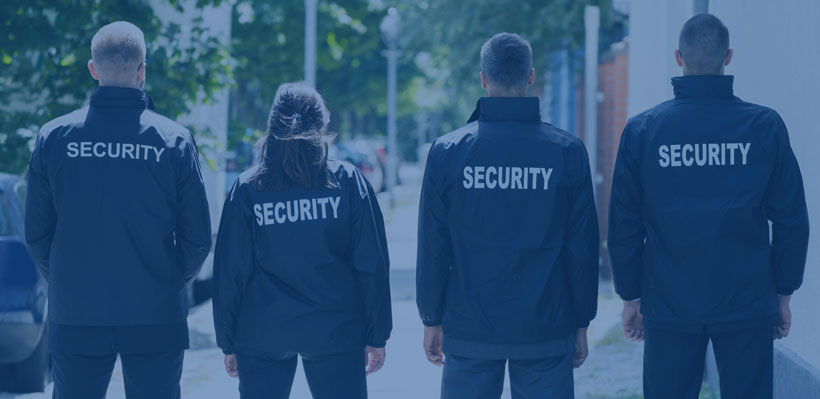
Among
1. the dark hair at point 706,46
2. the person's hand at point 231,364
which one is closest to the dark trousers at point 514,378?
the person's hand at point 231,364

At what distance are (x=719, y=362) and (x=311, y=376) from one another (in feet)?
5.39

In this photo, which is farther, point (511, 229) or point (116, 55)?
point (116, 55)

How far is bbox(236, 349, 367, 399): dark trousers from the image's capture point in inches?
172

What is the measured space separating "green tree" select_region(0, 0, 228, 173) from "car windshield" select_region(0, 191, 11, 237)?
2.26 metres

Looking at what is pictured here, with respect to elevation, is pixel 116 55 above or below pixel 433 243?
above

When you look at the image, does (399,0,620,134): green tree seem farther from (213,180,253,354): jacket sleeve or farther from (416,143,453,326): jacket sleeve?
(213,180,253,354): jacket sleeve

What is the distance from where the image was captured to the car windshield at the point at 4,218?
22.8ft

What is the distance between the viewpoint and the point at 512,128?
4.41 metres

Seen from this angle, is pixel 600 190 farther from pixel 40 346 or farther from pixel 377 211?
pixel 377 211

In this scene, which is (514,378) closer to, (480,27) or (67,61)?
(67,61)

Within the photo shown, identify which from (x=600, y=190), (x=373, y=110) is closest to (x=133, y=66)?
(x=600, y=190)

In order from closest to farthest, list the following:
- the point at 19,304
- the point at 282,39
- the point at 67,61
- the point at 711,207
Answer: the point at 711,207 < the point at 19,304 < the point at 67,61 < the point at 282,39

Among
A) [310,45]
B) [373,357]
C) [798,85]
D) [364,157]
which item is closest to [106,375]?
[373,357]

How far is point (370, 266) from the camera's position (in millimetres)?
4422
